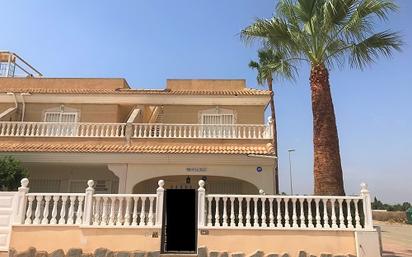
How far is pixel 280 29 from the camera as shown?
42.7 ft

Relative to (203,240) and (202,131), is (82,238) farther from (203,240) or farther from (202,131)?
(202,131)

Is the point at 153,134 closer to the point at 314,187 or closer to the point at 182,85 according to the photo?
the point at 182,85

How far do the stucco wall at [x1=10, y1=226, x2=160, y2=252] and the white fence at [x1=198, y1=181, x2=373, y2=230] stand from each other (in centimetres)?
153

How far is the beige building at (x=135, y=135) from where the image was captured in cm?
1526

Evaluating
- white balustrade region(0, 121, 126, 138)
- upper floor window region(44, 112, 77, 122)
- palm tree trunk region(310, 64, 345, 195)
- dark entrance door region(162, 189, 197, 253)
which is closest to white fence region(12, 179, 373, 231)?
palm tree trunk region(310, 64, 345, 195)

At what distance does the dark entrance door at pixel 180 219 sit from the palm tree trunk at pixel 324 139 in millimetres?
4129

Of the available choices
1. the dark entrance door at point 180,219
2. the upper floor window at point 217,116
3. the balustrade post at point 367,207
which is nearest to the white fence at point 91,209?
the dark entrance door at point 180,219

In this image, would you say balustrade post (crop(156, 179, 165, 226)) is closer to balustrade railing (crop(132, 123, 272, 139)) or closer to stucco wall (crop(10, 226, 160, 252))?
stucco wall (crop(10, 226, 160, 252))

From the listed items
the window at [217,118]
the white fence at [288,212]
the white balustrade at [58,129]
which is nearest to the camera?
the white fence at [288,212]

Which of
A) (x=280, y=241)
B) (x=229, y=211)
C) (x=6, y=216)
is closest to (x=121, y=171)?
(x=6, y=216)

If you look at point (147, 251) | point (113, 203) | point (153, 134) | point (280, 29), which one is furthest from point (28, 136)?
point (280, 29)

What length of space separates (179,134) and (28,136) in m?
6.05

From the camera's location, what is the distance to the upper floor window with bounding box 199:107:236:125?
60.8ft

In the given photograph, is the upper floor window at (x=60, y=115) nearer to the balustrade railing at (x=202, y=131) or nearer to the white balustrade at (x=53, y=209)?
the balustrade railing at (x=202, y=131)
